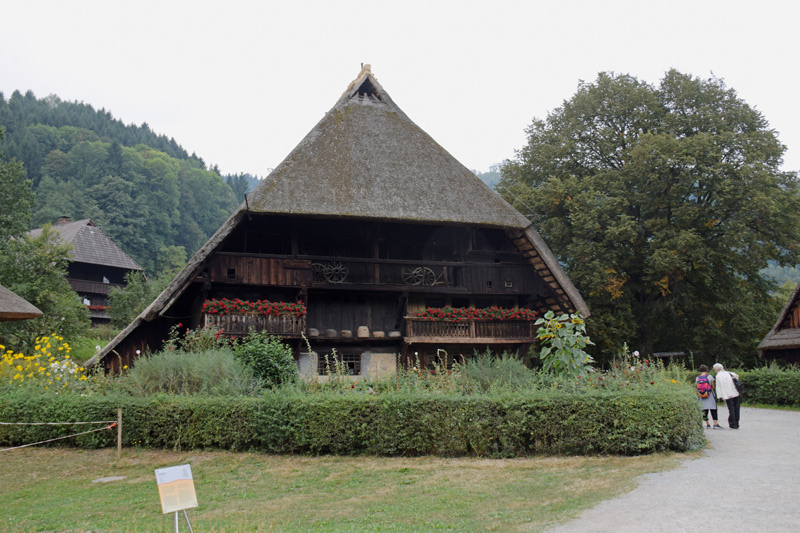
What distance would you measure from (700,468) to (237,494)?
22.2 ft

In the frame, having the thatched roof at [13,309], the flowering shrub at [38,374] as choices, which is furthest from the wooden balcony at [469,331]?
the thatched roof at [13,309]

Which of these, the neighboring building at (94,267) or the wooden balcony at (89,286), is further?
the neighboring building at (94,267)

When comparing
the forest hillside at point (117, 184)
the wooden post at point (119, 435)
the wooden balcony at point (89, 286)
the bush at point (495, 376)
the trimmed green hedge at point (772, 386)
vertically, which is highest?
the forest hillside at point (117, 184)

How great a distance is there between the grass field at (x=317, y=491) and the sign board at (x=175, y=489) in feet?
4.14

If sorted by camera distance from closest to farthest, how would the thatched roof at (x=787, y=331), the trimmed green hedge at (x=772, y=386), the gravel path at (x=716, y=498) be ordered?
the gravel path at (x=716, y=498) < the trimmed green hedge at (x=772, y=386) < the thatched roof at (x=787, y=331)

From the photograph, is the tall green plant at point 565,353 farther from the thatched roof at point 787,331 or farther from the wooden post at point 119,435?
the thatched roof at point 787,331

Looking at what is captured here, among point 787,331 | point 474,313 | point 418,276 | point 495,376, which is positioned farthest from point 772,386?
point 495,376

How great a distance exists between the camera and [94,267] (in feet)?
168

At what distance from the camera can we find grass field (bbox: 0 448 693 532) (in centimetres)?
754

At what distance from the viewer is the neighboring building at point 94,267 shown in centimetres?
4938

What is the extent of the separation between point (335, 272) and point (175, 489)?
14606mm

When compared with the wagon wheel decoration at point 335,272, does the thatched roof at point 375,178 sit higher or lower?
higher

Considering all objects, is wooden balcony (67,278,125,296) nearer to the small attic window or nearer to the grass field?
the small attic window

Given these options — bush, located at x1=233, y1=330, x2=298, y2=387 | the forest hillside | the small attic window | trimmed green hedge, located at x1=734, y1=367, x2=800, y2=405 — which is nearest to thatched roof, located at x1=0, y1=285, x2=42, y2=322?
bush, located at x1=233, y1=330, x2=298, y2=387
